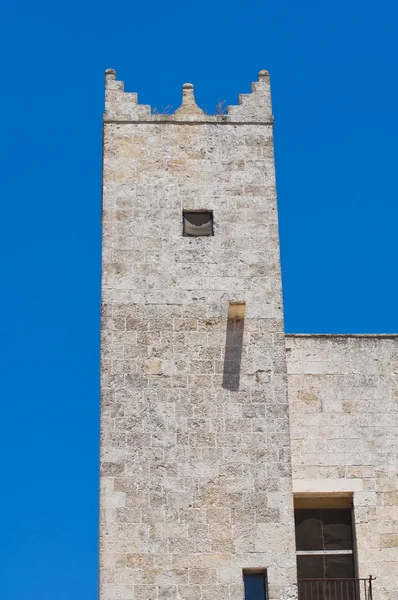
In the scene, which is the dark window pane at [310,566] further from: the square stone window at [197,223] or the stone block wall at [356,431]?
the square stone window at [197,223]

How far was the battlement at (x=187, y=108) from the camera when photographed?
2236 centimetres

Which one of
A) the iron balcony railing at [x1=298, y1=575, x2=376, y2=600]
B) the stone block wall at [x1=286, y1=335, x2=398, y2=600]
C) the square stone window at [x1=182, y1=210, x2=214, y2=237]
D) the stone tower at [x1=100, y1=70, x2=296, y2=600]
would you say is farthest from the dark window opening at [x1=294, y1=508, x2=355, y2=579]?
the square stone window at [x1=182, y1=210, x2=214, y2=237]

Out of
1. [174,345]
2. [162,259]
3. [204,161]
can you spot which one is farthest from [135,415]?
[204,161]

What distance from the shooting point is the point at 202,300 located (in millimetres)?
20859

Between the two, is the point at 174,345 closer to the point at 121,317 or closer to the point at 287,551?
the point at 121,317

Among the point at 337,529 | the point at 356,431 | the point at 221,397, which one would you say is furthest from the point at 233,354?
the point at 337,529

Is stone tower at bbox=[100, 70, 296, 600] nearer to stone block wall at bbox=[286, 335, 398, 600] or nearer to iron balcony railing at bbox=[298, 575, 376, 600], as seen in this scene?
stone block wall at bbox=[286, 335, 398, 600]

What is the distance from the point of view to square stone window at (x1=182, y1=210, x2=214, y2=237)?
845 inches

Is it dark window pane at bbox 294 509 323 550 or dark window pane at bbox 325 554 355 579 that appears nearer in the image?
dark window pane at bbox 325 554 355 579

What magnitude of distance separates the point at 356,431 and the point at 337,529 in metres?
1.51

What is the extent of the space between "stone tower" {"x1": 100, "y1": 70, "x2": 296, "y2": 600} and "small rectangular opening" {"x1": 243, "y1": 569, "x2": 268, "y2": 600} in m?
0.07

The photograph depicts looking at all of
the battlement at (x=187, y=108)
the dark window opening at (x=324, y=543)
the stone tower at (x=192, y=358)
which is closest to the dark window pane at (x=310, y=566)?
the dark window opening at (x=324, y=543)

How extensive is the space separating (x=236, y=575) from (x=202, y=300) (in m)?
4.13

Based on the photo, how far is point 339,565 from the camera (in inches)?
826
